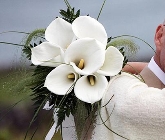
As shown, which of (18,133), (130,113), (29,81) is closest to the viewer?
(130,113)

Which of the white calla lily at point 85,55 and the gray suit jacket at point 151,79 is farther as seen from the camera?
the gray suit jacket at point 151,79

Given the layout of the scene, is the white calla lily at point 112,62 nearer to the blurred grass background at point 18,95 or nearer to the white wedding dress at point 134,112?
the white wedding dress at point 134,112

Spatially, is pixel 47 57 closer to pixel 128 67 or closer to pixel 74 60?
pixel 74 60

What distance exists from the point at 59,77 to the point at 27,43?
0.48ft

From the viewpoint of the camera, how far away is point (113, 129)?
3.58 feet

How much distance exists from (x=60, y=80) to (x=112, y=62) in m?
0.11

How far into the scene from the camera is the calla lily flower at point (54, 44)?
111 cm

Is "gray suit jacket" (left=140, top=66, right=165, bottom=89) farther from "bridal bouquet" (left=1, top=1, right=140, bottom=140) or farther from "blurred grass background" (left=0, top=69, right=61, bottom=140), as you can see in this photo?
"blurred grass background" (left=0, top=69, right=61, bottom=140)

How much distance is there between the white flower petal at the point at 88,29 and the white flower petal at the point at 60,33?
0.03 metres

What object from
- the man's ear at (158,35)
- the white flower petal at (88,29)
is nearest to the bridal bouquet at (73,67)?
the white flower petal at (88,29)

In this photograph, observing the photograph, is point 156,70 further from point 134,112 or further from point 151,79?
point 134,112

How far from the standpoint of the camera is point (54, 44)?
111 cm

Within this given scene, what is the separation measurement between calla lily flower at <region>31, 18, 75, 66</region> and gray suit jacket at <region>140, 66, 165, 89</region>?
0.20 m

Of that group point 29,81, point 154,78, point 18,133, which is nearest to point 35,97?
point 29,81
